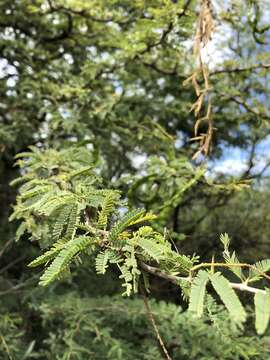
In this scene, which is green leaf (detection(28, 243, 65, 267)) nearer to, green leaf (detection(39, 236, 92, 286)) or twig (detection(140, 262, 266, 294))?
green leaf (detection(39, 236, 92, 286))

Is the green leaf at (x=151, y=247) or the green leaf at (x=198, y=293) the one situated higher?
the green leaf at (x=151, y=247)

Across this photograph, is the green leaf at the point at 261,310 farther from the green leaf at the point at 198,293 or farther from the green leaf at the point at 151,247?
the green leaf at the point at 151,247

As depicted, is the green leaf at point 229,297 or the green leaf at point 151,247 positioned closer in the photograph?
the green leaf at point 229,297

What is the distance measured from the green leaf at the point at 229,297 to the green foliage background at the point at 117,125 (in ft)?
2.52

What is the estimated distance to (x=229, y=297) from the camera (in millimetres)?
658

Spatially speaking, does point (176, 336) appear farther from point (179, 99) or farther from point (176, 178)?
point (179, 99)

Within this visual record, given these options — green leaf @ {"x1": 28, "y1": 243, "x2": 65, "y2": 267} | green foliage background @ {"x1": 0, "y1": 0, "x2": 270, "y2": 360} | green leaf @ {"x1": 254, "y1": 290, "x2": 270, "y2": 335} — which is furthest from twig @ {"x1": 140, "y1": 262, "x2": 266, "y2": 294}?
green foliage background @ {"x1": 0, "y1": 0, "x2": 270, "y2": 360}

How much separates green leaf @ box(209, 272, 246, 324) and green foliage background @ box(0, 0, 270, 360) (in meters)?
0.77

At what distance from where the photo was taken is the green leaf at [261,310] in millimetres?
621

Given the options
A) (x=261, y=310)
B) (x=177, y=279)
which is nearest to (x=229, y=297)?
(x=261, y=310)

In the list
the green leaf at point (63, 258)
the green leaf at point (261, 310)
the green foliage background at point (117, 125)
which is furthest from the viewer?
the green foliage background at point (117, 125)

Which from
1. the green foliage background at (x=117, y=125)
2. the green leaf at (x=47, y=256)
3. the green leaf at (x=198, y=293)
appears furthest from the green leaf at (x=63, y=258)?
the green foliage background at (x=117, y=125)

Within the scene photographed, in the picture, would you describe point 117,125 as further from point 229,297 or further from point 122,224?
point 229,297

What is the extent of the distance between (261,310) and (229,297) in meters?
0.04
